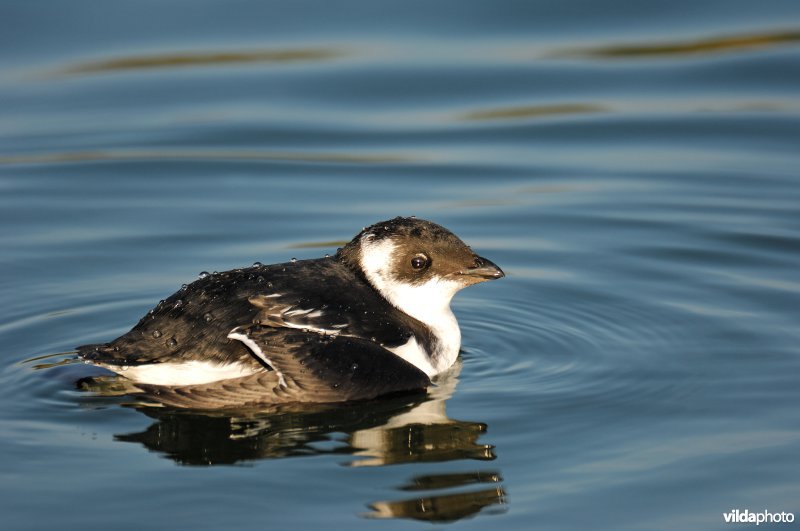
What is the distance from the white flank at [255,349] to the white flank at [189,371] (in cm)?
12

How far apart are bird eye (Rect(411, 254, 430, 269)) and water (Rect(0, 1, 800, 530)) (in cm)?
69

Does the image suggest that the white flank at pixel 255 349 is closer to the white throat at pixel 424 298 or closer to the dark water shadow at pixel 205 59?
the white throat at pixel 424 298

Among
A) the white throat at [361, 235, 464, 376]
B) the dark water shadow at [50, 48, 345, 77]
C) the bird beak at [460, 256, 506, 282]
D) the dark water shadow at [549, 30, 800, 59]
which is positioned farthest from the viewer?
the dark water shadow at [549, 30, 800, 59]

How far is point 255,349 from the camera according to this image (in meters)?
7.42

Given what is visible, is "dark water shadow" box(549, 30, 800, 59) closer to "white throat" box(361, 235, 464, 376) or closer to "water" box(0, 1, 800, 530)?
"water" box(0, 1, 800, 530)

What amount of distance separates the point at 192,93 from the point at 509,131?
3.19m

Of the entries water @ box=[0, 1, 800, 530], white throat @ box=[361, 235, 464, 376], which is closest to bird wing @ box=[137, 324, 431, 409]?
water @ box=[0, 1, 800, 530]

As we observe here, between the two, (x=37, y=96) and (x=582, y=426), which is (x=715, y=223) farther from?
(x=37, y=96)

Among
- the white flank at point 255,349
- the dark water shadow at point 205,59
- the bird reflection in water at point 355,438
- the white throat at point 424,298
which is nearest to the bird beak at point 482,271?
the white throat at point 424,298

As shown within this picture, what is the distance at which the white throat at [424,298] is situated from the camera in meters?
8.16

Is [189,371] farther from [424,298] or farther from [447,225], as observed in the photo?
[447,225]

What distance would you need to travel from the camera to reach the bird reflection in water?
661cm

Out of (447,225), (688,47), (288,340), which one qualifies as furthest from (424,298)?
(688,47)

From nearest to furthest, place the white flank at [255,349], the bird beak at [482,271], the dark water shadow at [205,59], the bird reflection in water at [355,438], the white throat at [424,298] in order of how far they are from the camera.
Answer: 1. the bird reflection in water at [355,438]
2. the white flank at [255,349]
3. the white throat at [424,298]
4. the bird beak at [482,271]
5. the dark water shadow at [205,59]
